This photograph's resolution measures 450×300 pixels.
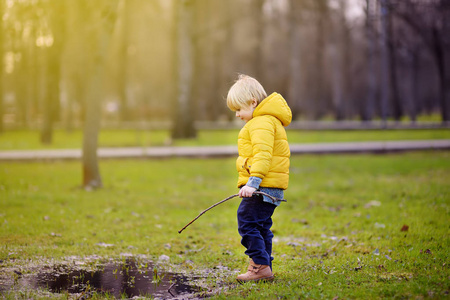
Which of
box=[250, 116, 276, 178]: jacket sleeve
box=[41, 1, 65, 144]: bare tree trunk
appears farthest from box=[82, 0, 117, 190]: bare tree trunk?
box=[41, 1, 65, 144]: bare tree trunk

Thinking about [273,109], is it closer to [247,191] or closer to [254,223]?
[247,191]

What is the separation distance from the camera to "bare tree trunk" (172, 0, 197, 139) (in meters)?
20.4

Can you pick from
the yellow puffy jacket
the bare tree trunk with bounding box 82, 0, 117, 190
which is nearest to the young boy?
the yellow puffy jacket

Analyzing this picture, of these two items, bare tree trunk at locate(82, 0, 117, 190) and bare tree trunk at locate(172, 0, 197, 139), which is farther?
bare tree trunk at locate(172, 0, 197, 139)

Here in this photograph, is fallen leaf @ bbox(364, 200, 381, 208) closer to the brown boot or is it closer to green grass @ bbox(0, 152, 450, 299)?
green grass @ bbox(0, 152, 450, 299)

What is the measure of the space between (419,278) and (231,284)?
150 cm

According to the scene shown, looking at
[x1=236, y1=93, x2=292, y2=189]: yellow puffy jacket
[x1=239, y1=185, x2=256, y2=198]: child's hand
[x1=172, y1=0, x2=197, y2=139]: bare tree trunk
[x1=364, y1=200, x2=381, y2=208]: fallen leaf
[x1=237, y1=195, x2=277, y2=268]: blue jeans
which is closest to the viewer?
[x1=239, y1=185, x2=256, y2=198]: child's hand

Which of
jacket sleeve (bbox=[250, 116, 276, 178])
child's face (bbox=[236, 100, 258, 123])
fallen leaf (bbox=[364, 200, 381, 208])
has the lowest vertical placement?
fallen leaf (bbox=[364, 200, 381, 208])

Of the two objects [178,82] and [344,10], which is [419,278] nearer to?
[178,82]

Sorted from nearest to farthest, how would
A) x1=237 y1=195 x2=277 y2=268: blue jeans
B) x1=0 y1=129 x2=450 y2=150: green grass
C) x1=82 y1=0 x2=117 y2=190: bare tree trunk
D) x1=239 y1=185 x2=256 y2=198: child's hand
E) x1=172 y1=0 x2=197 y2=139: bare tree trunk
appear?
x1=239 y1=185 x2=256 y2=198: child's hand < x1=237 y1=195 x2=277 y2=268: blue jeans < x1=82 y1=0 x2=117 y2=190: bare tree trunk < x1=0 y1=129 x2=450 y2=150: green grass < x1=172 y1=0 x2=197 y2=139: bare tree trunk

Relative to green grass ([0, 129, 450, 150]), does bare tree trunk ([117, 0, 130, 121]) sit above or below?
above

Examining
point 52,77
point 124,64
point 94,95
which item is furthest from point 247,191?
point 124,64

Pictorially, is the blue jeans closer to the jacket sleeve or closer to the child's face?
the jacket sleeve

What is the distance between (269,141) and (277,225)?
10.2 ft
